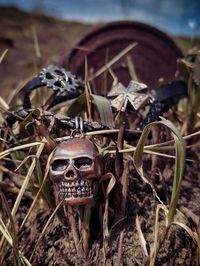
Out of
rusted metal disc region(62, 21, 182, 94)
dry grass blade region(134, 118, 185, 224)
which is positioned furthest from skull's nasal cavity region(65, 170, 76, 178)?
rusted metal disc region(62, 21, 182, 94)

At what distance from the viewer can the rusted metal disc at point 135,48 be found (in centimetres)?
187

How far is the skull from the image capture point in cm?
92

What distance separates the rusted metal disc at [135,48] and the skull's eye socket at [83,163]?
0.96 metres

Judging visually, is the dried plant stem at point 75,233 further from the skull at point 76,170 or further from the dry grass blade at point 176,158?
the dry grass blade at point 176,158

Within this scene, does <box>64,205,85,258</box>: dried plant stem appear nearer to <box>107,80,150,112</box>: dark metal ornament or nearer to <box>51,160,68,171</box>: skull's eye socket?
<box>51,160,68,171</box>: skull's eye socket

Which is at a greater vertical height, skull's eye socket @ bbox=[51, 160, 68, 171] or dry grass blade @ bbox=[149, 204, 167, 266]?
skull's eye socket @ bbox=[51, 160, 68, 171]

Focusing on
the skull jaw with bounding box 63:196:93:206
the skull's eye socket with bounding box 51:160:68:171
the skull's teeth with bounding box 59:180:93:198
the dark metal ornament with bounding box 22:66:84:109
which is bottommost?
the skull jaw with bounding box 63:196:93:206

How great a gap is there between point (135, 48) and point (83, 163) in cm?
104

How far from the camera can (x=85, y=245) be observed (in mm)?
985

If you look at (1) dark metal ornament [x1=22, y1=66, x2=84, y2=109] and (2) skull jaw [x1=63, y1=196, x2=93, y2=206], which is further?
(1) dark metal ornament [x1=22, y1=66, x2=84, y2=109]

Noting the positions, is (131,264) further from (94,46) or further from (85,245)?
(94,46)

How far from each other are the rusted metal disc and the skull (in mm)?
946

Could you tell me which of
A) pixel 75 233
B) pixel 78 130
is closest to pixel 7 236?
pixel 75 233

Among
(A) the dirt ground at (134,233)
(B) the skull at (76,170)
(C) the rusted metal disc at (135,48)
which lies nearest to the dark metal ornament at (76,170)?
(B) the skull at (76,170)
